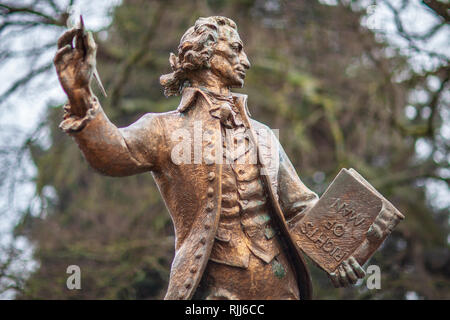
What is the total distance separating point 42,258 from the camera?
24.9 ft

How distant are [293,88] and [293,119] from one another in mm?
640

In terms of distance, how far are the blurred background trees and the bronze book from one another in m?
3.24

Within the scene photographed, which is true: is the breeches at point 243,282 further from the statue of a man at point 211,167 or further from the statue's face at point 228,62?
the statue's face at point 228,62

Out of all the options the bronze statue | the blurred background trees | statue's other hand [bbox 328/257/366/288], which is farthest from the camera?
the blurred background trees

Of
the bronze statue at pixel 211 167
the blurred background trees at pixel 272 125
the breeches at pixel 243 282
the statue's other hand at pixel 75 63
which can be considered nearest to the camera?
the statue's other hand at pixel 75 63

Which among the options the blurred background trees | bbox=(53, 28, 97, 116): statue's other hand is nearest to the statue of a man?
bbox=(53, 28, 97, 116): statue's other hand

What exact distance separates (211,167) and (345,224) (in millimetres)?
719

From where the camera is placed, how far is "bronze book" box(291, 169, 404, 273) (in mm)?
A: 3283

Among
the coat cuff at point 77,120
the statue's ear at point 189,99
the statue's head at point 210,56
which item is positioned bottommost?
the statue's ear at point 189,99

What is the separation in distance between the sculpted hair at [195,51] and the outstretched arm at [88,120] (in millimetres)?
474

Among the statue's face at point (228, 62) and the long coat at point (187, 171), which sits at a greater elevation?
the statue's face at point (228, 62)

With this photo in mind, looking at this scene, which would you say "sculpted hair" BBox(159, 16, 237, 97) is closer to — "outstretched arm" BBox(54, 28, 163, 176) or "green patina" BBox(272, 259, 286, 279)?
"outstretched arm" BBox(54, 28, 163, 176)

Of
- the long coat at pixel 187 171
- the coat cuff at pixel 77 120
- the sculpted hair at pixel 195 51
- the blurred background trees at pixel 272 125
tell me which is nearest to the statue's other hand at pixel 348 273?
the long coat at pixel 187 171

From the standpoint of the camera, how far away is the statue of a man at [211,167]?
299cm
